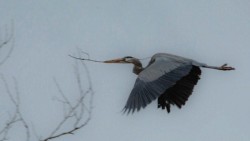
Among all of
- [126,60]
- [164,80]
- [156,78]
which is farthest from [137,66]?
[164,80]

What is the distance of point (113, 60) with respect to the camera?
11.1m

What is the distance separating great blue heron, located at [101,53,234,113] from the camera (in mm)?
8609

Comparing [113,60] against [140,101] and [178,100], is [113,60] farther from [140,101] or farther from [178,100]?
[140,101]

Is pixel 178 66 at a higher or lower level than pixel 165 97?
higher

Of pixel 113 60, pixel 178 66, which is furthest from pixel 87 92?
pixel 113 60

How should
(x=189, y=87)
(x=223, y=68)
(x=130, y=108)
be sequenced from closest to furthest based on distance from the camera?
(x=130, y=108), (x=189, y=87), (x=223, y=68)

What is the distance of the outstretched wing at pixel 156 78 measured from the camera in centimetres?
852

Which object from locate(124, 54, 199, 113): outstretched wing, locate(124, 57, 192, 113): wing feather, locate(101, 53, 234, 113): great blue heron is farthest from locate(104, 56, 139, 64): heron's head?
locate(124, 57, 192, 113): wing feather

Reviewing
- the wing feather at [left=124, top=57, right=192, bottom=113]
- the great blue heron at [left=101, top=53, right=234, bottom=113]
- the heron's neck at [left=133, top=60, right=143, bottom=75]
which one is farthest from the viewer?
the heron's neck at [left=133, top=60, right=143, bottom=75]

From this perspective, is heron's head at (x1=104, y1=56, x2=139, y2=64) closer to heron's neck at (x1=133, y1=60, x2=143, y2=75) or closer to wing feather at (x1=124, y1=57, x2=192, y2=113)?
heron's neck at (x1=133, y1=60, x2=143, y2=75)

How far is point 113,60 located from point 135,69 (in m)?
0.80

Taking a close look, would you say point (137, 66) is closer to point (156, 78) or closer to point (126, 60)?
point (126, 60)

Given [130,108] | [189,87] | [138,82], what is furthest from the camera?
[189,87]

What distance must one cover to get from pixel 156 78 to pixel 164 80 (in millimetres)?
149
